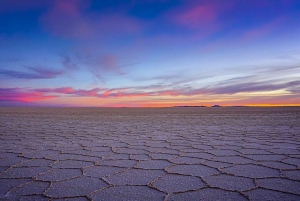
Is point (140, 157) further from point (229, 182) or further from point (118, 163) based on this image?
point (229, 182)

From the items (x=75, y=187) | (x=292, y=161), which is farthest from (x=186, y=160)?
(x=75, y=187)

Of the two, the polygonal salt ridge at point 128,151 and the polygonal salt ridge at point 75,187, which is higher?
the polygonal salt ridge at point 128,151

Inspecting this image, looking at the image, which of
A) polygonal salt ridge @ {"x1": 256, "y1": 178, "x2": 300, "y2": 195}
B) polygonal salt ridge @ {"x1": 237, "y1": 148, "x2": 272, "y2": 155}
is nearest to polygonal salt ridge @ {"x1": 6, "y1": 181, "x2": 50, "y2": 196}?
polygonal salt ridge @ {"x1": 256, "y1": 178, "x2": 300, "y2": 195}

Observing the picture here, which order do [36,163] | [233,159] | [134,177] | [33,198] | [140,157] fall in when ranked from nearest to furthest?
[33,198] < [134,177] < [36,163] < [233,159] < [140,157]

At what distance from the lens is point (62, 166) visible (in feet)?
6.46

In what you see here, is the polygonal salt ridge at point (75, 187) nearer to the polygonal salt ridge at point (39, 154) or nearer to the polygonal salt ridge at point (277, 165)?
the polygonal salt ridge at point (39, 154)

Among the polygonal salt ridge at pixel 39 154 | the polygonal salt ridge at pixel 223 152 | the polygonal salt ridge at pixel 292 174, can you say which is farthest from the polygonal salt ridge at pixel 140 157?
the polygonal salt ridge at pixel 292 174

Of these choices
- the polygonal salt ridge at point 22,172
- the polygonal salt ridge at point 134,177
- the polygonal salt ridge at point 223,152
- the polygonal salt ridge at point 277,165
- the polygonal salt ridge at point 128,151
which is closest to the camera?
the polygonal salt ridge at point 134,177

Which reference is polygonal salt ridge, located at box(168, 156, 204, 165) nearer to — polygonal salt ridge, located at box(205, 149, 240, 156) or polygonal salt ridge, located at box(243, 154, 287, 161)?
polygonal salt ridge, located at box(205, 149, 240, 156)

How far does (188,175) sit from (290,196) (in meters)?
0.66

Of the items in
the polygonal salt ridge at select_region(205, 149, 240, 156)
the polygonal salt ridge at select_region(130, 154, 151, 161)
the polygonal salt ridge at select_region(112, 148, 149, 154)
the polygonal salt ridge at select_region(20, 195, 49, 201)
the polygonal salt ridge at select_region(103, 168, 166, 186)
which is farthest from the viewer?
the polygonal salt ridge at select_region(112, 148, 149, 154)

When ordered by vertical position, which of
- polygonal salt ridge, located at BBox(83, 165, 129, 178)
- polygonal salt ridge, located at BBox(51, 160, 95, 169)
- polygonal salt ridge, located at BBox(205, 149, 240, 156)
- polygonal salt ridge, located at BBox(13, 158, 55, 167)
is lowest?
polygonal salt ridge, located at BBox(83, 165, 129, 178)

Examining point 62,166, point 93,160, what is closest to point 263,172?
point 93,160

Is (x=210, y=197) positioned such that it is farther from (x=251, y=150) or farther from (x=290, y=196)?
(x=251, y=150)
